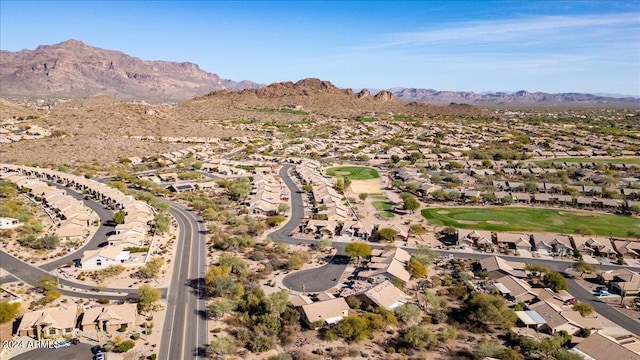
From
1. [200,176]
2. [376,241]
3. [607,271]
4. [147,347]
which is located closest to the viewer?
[147,347]

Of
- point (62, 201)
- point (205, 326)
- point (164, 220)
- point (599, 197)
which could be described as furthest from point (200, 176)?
point (599, 197)

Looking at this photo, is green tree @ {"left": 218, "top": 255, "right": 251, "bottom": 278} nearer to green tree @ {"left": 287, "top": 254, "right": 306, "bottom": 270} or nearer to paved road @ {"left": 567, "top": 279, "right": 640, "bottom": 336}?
green tree @ {"left": 287, "top": 254, "right": 306, "bottom": 270}

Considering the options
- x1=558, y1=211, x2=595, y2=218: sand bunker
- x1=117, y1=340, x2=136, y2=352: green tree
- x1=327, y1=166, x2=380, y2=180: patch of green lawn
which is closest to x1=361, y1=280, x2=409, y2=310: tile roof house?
x1=117, y1=340, x2=136, y2=352: green tree

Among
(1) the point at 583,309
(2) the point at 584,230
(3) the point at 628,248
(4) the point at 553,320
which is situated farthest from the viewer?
(2) the point at 584,230

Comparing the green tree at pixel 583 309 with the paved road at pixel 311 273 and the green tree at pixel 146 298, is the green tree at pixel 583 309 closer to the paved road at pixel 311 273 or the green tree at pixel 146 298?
the paved road at pixel 311 273

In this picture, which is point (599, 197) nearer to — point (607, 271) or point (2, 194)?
point (607, 271)

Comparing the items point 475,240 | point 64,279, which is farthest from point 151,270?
point 475,240

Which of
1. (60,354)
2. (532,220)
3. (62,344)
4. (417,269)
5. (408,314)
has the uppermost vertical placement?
(417,269)

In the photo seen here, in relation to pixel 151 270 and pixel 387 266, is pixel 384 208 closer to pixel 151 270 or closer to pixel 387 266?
pixel 387 266
